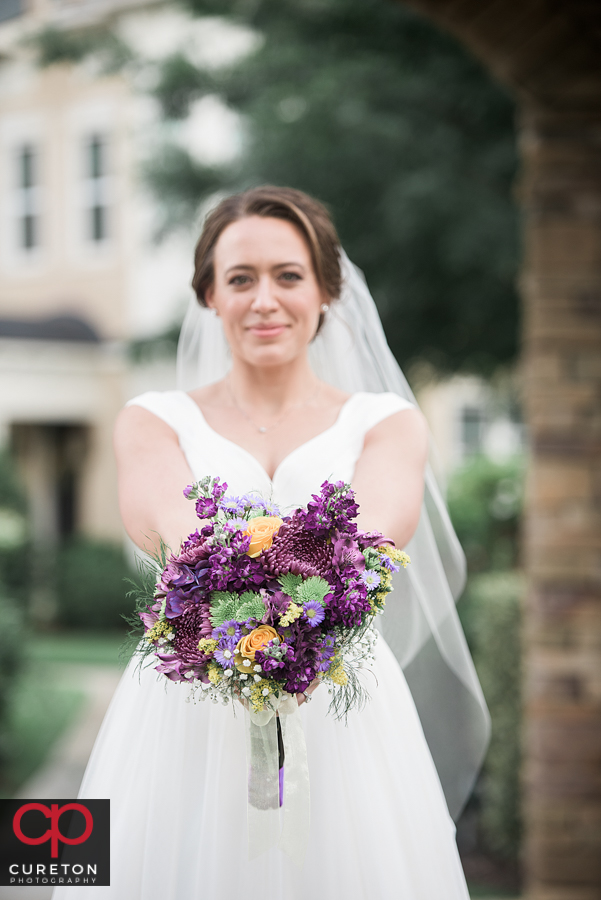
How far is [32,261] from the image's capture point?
15.2 meters

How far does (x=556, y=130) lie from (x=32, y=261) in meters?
13.0

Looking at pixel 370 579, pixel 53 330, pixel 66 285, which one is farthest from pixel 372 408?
pixel 66 285

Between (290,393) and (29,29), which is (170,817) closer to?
(290,393)

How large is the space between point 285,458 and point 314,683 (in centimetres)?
61

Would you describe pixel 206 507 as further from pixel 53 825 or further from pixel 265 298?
pixel 53 825

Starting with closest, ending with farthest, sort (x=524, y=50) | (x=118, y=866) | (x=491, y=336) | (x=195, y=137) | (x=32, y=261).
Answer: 1. (x=118, y=866)
2. (x=524, y=50)
3. (x=491, y=336)
4. (x=195, y=137)
5. (x=32, y=261)

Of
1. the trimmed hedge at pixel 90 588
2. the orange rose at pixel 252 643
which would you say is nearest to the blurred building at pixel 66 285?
the trimmed hedge at pixel 90 588

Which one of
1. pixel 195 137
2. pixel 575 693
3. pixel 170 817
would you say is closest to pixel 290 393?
pixel 170 817

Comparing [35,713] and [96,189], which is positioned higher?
[96,189]

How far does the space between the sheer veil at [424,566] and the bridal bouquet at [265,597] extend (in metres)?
0.82

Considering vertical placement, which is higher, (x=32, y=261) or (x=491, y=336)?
(x=32, y=261)

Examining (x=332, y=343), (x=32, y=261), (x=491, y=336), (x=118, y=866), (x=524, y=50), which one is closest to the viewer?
(x=118, y=866)

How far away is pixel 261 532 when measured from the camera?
168 cm

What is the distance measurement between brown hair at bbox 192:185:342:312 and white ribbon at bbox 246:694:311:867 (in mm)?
1084
